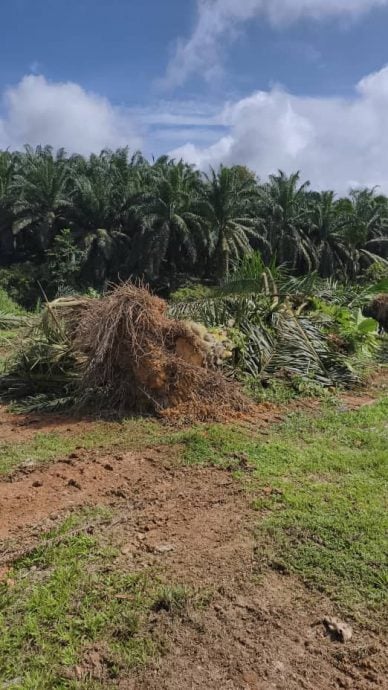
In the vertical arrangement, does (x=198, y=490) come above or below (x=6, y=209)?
below

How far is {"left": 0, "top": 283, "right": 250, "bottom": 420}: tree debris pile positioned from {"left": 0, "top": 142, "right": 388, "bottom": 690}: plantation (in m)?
0.02

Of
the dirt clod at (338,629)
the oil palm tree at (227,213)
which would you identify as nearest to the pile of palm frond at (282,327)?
the dirt clod at (338,629)

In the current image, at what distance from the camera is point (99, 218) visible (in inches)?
1117

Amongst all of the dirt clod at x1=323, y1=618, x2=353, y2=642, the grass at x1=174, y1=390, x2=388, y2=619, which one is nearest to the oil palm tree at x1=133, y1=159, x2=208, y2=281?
the grass at x1=174, y1=390, x2=388, y2=619

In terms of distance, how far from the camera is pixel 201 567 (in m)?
3.12

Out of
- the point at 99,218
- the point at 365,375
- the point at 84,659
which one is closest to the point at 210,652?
the point at 84,659

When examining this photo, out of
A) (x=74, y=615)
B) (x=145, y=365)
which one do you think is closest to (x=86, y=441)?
(x=145, y=365)

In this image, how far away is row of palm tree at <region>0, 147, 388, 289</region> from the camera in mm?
26328

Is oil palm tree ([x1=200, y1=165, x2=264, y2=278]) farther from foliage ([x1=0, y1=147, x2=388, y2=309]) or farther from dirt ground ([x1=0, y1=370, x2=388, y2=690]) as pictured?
dirt ground ([x1=0, y1=370, x2=388, y2=690])

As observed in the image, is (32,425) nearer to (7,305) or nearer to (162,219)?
(7,305)

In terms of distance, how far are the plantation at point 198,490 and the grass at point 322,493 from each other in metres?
0.02

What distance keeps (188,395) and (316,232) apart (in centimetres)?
2691

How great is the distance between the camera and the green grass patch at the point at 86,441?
4.87m

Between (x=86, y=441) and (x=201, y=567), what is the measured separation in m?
2.48
